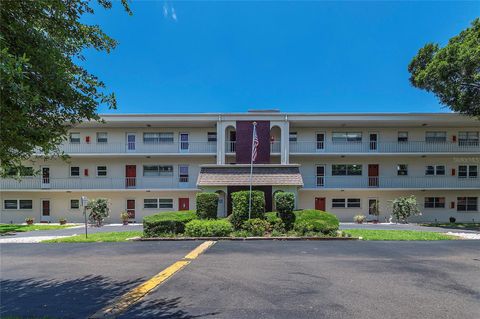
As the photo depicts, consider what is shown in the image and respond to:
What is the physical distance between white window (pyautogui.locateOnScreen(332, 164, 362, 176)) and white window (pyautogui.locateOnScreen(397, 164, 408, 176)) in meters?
3.37

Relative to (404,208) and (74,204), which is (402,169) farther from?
(74,204)

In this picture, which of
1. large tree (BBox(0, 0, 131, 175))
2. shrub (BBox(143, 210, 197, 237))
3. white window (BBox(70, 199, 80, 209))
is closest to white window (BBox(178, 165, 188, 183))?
white window (BBox(70, 199, 80, 209))

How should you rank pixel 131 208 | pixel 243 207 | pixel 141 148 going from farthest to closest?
pixel 141 148, pixel 131 208, pixel 243 207

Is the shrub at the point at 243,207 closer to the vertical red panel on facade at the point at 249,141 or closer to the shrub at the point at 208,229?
the shrub at the point at 208,229

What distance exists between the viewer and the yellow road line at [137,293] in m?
5.53

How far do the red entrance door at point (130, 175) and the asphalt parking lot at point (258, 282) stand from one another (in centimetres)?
1571

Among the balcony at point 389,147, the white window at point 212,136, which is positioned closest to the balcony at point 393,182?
the balcony at point 389,147

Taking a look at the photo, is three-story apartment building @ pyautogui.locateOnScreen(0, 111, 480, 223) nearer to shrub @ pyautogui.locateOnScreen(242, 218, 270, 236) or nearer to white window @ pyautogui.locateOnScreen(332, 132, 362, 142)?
white window @ pyautogui.locateOnScreen(332, 132, 362, 142)

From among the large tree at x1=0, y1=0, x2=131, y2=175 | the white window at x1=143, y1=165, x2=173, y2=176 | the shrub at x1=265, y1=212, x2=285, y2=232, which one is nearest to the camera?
the large tree at x1=0, y1=0, x2=131, y2=175

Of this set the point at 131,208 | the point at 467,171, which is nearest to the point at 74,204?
the point at 131,208

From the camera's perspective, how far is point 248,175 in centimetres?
2280

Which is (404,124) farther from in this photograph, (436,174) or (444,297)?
(444,297)

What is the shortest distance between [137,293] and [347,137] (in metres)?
25.2

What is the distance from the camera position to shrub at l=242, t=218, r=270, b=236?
15875mm
